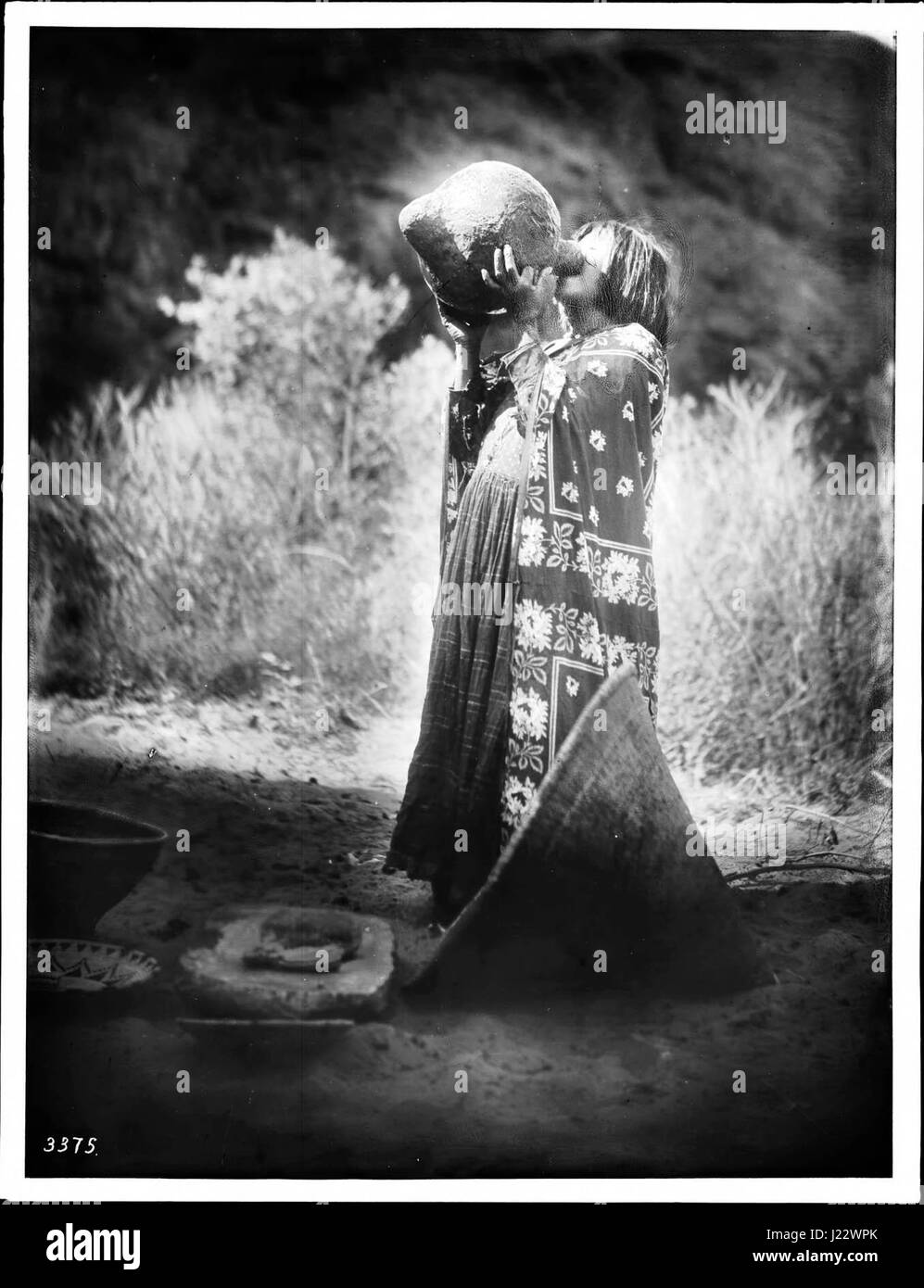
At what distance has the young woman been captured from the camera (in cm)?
413

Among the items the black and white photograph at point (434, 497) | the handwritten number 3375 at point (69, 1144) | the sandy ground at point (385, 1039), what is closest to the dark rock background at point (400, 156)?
the black and white photograph at point (434, 497)

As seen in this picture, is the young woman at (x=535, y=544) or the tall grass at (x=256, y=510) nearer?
the young woman at (x=535, y=544)

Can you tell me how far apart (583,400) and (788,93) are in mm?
1213

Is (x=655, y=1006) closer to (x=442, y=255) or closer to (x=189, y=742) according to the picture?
(x=189, y=742)

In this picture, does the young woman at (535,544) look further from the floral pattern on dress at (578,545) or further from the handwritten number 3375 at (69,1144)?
the handwritten number 3375 at (69,1144)

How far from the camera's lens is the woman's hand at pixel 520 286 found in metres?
4.15

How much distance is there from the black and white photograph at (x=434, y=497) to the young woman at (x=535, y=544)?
15mm

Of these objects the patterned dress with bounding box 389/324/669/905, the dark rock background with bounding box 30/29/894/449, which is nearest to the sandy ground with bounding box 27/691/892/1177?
the patterned dress with bounding box 389/324/669/905

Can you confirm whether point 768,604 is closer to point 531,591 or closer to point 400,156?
point 531,591

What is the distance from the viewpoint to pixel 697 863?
4168mm

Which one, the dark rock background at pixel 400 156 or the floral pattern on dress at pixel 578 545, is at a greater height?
the dark rock background at pixel 400 156

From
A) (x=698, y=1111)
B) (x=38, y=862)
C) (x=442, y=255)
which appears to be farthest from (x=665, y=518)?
(x=38, y=862)

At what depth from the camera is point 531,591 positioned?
4133 millimetres

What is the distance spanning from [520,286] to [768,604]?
1276 millimetres
